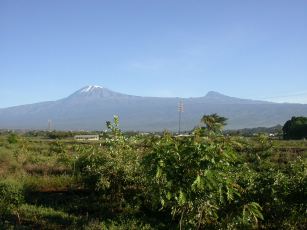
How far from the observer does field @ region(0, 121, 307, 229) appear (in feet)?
26.5

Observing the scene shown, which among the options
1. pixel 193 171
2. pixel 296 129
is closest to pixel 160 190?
pixel 193 171

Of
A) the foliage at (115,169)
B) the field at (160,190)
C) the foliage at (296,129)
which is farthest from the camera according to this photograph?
the foliage at (296,129)

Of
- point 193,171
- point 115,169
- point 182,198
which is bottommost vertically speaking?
point 115,169

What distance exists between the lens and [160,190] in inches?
330

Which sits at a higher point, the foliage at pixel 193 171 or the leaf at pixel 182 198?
the foliage at pixel 193 171

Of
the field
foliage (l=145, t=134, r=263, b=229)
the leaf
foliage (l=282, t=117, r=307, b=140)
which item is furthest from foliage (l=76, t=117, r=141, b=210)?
foliage (l=282, t=117, r=307, b=140)

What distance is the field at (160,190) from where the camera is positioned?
8.07 m

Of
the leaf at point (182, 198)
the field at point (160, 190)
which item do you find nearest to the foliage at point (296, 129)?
the field at point (160, 190)

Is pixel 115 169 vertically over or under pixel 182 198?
under

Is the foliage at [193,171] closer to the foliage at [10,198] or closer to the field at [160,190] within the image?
the field at [160,190]

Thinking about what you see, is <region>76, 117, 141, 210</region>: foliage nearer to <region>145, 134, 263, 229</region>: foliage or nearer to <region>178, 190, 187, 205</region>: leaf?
<region>145, 134, 263, 229</region>: foliage

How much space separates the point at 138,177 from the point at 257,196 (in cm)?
356

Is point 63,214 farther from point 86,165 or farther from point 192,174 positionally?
point 192,174

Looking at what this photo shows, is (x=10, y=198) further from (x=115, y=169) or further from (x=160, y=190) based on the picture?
(x=160, y=190)
